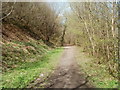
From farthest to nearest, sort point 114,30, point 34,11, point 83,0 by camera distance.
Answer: point 34,11 < point 83,0 < point 114,30

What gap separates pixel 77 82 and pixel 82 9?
409 inches

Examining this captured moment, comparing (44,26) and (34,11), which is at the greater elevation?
(34,11)

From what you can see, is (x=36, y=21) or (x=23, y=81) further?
(x=36, y=21)

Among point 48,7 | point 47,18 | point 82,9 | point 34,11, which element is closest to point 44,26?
point 47,18

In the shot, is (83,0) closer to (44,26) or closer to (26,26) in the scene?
(26,26)

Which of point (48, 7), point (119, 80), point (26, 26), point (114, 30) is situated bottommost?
point (119, 80)

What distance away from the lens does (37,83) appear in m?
7.01

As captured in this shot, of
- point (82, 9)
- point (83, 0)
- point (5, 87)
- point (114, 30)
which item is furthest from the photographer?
point (82, 9)

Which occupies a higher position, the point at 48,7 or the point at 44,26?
the point at 48,7

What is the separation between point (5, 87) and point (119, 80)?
5739 millimetres

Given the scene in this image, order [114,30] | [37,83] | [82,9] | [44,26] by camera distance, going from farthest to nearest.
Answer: [44,26], [82,9], [114,30], [37,83]

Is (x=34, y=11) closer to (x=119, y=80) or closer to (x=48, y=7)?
(x=48, y=7)

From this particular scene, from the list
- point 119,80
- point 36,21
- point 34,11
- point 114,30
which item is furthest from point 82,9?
point 36,21

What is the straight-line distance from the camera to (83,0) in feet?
46.8
